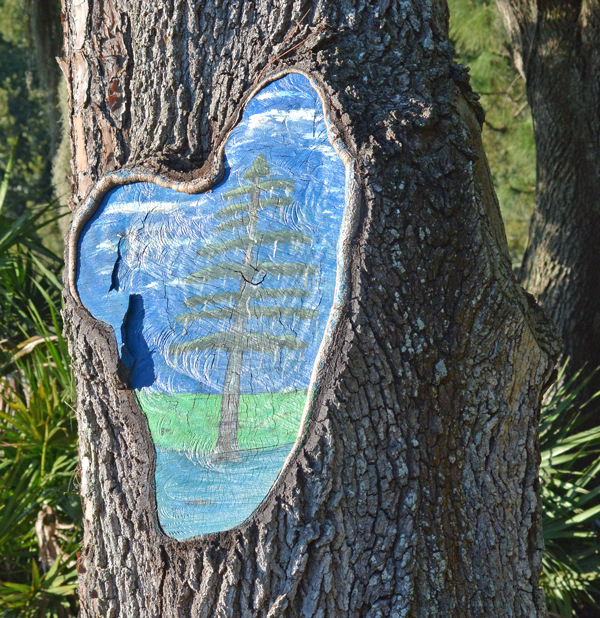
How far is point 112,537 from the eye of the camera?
4.41 feet

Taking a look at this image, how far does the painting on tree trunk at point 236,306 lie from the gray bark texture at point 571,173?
2.60 meters

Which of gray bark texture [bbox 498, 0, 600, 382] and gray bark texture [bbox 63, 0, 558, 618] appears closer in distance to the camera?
gray bark texture [bbox 63, 0, 558, 618]

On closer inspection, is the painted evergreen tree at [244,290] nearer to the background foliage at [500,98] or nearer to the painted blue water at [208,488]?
the painted blue water at [208,488]

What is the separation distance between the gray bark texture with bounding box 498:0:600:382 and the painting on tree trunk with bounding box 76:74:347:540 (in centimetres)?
260

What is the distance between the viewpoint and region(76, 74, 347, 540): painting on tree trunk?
1229 mm

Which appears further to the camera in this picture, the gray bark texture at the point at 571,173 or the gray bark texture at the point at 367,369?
the gray bark texture at the point at 571,173

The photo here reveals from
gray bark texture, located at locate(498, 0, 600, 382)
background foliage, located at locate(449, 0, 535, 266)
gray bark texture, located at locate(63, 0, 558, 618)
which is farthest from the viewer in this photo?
background foliage, located at locate(449, 0, 535, 266)

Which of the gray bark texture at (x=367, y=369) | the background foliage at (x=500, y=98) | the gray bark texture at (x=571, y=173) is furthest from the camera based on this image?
the background foliage at (x=500, y=98)

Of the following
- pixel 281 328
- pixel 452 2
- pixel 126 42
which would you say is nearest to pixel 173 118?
pixel 126 42

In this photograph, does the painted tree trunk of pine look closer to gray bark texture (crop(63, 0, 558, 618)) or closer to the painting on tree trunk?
the painting on tree trunk

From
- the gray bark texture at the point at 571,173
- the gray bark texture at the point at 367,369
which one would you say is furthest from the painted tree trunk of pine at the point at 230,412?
the gray bark texture at the point at 571,173

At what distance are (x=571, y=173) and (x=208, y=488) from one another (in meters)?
3.06

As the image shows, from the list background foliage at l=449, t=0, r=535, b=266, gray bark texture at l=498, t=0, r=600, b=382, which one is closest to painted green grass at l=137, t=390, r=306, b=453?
gray bark texture at l=498, t=0, r=600, b=382

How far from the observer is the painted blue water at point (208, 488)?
121cm
